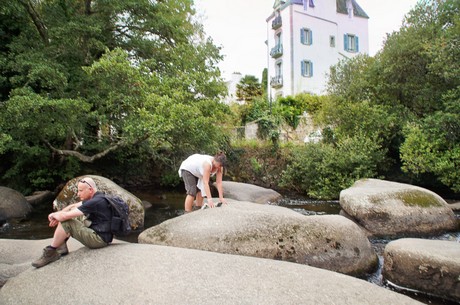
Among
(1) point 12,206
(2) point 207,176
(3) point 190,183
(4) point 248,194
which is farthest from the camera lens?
(4) point 248,194

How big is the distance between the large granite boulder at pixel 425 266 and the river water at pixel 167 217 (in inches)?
5.5

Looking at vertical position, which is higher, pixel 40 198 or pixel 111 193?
pixel 111 193

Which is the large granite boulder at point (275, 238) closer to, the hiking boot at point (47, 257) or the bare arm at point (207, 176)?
the bare arm at point (207, 176)

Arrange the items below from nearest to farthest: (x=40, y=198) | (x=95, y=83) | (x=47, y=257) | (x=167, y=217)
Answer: (x=47, y=257)
(x=167, y=217)
(x=95, y=83)
(x=40, y=198)

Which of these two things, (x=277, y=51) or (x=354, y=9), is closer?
(x=277, y=51)

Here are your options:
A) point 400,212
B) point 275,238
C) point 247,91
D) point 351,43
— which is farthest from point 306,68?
point 275,238

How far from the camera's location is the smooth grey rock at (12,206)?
1202 centimetres

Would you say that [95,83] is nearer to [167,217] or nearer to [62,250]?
[167,217]

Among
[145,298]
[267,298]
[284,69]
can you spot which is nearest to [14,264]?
[145,298]

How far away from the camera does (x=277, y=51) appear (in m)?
37.9

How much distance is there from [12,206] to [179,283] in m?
10.8

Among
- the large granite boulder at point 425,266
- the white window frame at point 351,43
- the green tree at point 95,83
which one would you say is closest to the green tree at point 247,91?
the white window frame at point 351,43

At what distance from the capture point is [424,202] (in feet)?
30.3

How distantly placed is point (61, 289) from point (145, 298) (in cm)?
107
